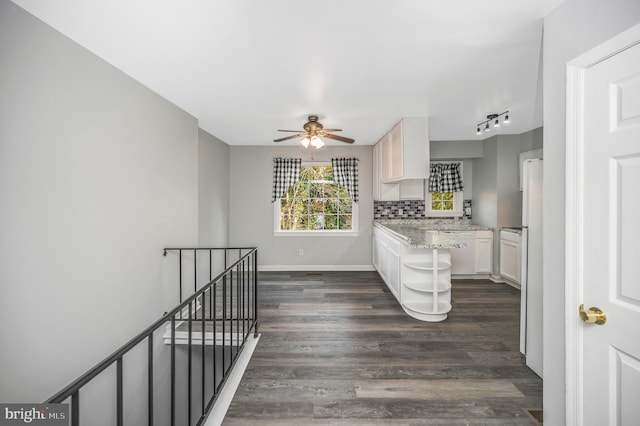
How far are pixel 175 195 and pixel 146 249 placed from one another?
761 mm

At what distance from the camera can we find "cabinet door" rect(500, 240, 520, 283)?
4329mm

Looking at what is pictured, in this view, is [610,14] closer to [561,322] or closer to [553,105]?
[553,105]

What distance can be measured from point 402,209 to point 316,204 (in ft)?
5.52

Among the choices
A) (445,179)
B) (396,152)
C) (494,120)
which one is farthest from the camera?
(445,179)

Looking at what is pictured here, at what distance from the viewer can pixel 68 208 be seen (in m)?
1.84

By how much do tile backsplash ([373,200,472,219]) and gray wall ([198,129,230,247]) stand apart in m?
2.86

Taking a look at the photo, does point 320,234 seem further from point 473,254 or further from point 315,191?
point 473,254

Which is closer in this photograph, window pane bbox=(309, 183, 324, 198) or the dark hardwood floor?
the dark hardwood floor

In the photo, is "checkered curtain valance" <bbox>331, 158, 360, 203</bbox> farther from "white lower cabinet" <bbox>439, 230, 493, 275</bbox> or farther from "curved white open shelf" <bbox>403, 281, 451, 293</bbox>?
"curved white open shelf" <bbox>403, 281, 451, 293</bbox>

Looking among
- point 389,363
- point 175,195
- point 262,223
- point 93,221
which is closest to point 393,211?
point 262,223

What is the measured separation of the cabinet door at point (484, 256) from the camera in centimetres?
484

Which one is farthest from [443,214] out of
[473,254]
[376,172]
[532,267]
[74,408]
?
[74,408]

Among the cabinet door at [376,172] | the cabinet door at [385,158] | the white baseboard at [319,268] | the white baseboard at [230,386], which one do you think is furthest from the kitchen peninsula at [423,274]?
the white baseboard at [230,386]

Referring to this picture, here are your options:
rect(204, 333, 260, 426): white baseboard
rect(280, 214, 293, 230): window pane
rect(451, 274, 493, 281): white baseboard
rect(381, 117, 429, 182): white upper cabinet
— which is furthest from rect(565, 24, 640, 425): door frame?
rect(280, 214, 293, 230): window pane
